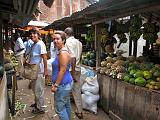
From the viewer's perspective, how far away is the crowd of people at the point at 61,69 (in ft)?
15.7

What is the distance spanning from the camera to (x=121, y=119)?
19.8ft

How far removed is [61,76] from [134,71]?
207cm

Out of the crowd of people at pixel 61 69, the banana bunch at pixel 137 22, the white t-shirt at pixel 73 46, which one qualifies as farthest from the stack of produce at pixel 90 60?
the banana bunch at pixel 137 22

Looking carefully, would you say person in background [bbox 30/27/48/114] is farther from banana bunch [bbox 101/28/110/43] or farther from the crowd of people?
banana bunch [bbox 101/28/110/43]

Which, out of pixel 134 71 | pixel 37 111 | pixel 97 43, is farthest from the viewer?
pixel 97 43

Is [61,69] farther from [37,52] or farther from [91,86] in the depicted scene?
[91,86]

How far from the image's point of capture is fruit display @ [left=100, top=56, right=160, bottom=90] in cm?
545

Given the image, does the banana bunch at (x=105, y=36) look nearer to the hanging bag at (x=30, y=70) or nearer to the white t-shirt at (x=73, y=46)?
the white t-shirt at (x=73, y=46)

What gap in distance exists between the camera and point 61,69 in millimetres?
4684

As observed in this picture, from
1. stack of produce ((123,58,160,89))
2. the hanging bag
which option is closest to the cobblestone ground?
the hanging bag

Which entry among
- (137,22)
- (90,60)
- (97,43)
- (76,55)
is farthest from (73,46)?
(90,60)

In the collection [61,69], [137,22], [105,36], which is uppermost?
[137,22]

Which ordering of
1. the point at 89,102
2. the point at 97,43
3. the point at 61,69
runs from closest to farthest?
the point at 61,69 → the point at 89,102 → the point at 97,43

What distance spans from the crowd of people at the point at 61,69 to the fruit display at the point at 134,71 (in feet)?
3.32
